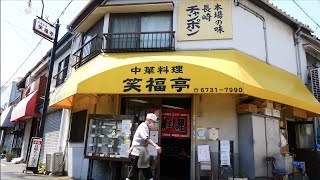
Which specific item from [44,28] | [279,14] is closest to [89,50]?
[44,28]

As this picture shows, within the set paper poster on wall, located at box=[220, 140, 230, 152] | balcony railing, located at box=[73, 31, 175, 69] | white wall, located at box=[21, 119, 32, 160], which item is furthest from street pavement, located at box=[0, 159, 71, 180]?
white wall, located at box=[21, 119, 32, 160]

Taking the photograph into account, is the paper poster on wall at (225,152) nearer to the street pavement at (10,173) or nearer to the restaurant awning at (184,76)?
the restaurant awning at (184,76)

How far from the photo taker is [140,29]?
10.2 m

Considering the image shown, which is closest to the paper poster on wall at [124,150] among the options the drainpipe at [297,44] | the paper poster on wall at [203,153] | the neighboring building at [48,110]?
the paper poster on wall at [203,153]

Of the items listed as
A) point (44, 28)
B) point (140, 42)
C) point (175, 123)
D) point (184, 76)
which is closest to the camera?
point (184, 76)

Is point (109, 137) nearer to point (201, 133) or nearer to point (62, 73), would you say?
point (201, 133)

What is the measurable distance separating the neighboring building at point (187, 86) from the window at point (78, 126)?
42 millimetres

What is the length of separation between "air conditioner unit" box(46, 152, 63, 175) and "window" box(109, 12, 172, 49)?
5209 millimetres

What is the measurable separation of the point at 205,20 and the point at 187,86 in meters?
2.99

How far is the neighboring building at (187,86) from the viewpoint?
8.28 meters

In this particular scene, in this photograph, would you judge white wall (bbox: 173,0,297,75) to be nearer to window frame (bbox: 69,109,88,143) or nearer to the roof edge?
the roof edge

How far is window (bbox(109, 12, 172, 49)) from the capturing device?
9812 mm

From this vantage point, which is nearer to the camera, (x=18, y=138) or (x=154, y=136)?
(x=154, y=136)

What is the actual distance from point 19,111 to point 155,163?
39.1 feet
